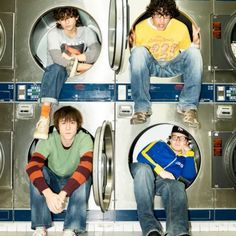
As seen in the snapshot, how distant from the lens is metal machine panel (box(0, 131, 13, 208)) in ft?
11.2

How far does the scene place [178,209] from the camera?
10.2 ft

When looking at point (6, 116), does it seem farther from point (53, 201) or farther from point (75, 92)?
point (53, 201)

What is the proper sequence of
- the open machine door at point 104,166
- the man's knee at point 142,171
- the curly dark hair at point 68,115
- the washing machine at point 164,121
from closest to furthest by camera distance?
the open machine door at point 104,166 → the man's knee at point 142,171 → the curly dark hair at point 68,115 → the washing machine at point 164,121

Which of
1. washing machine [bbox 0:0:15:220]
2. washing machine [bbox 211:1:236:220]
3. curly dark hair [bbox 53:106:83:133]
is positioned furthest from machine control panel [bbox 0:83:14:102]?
washing machine [bbox 211:1:236:220]

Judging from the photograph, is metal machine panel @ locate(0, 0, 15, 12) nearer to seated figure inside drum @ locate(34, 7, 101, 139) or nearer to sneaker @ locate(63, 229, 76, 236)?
seated figure inside drum @ locate(34, 7, 101, 139)

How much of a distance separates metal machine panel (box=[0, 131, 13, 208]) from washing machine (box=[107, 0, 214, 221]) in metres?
0.86

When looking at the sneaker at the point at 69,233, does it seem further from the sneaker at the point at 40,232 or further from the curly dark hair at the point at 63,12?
the curly dark hair at the point at 63,12

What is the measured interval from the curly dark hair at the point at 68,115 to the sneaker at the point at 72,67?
0.96 ft

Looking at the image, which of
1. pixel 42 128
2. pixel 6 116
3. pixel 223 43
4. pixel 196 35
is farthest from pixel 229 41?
pixel 6 116

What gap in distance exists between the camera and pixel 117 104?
137 inches

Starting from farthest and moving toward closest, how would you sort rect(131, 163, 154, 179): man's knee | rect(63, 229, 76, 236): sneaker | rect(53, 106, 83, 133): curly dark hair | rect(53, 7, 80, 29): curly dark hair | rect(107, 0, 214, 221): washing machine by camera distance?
rect(53, 7, 80, 29): curly dark hair, rect(107, 0, 214, 221): washing machine, rect(53, 106, 83, 133): curly dark hair, rect(131, 163, 154, 179): man's knee, rect(63, 229, 76, 236): sneaker

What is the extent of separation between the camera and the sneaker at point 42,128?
129 inches

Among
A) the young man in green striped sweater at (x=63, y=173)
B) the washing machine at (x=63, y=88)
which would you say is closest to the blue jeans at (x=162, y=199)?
the washing machine at (x=63, y=88)

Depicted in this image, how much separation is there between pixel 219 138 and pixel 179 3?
1.18 metres
